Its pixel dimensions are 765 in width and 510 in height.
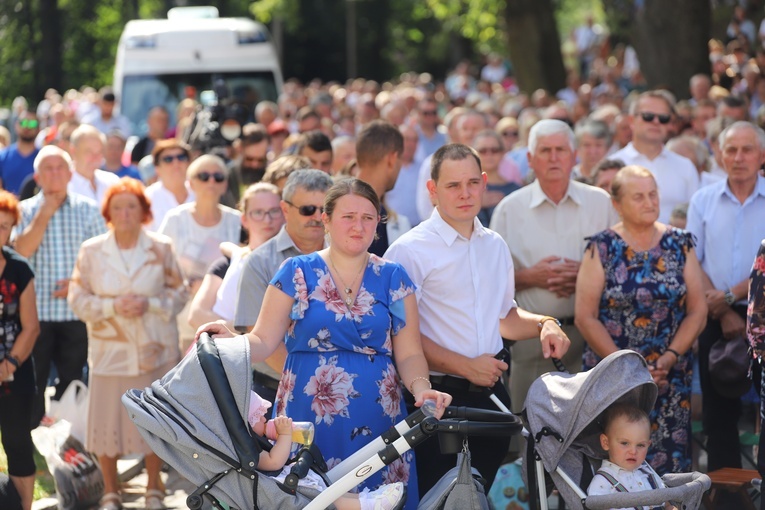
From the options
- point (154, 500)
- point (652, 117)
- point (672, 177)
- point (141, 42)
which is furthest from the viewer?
point (141, 42)

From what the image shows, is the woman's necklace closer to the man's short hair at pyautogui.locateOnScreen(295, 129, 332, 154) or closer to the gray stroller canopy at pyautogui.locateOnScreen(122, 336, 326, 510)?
the gray stroller canopy at pyautogui.locateOnScreen(122, 336, 326, 510)

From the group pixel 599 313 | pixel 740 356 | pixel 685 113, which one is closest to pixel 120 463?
pixel 599 313

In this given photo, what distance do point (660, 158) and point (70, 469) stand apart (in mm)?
4636

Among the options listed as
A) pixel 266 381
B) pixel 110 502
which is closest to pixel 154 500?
pixel 110 502

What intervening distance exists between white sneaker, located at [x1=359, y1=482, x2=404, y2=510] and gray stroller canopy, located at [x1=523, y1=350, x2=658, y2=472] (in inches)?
30.0

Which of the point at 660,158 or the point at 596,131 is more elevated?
the point at 596,131

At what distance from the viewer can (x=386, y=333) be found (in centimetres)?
551

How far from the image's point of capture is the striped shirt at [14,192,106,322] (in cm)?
899

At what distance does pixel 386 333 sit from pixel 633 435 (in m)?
1.16

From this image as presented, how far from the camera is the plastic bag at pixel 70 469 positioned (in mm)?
7582

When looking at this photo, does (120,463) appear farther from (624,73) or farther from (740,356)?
(624,73)

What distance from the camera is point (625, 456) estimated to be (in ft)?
18.1

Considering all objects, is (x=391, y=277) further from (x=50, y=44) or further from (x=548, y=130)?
(x=50, y=44)

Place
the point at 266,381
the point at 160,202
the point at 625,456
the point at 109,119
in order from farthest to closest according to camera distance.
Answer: the point at 109,119 → the point at 160,202 → the point at 266,381 → the point at 625,456
